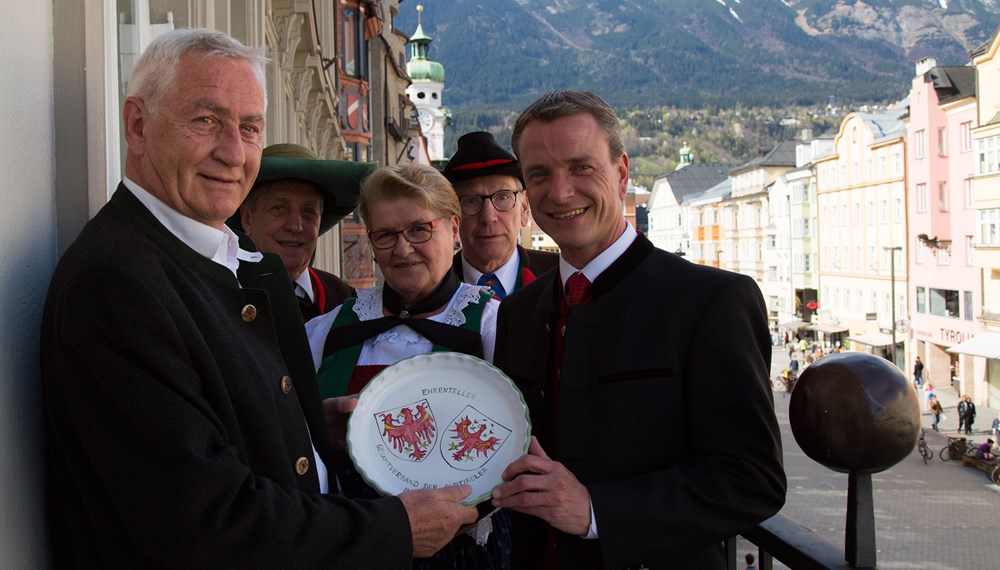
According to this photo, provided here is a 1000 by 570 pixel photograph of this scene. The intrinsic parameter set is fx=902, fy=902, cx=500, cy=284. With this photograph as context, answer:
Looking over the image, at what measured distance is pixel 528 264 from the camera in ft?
Answer: 15.9

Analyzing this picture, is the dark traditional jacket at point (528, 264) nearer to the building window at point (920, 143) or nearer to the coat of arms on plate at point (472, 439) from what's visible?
the coat of arms on plate at point (472, 439)

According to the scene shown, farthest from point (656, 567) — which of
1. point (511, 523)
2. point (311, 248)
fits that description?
point (311, 248)

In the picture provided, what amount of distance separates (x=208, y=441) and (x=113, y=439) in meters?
0.19

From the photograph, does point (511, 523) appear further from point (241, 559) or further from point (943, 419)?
point (943, 419)

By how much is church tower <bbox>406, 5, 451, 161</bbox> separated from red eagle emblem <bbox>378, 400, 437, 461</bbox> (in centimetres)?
8366

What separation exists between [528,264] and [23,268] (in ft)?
9.94

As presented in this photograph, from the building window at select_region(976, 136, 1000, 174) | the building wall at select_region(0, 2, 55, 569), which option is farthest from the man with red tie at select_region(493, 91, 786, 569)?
the building window at select_region(976, 136, 1000, 174)

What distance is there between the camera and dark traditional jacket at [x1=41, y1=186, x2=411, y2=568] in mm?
1826

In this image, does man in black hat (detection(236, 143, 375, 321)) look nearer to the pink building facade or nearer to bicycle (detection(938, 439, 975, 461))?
bicycle (detection(938, 439, 975, 461))

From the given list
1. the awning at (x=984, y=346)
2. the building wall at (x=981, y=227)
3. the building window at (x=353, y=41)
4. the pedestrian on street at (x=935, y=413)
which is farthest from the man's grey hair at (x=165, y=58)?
the building wall at (x=981, y=227)

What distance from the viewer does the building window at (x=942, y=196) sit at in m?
42.5

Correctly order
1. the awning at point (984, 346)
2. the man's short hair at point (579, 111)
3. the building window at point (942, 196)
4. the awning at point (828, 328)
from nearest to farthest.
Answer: the man's short hair at point (579, 111)
the awning at point (984, 346)
the building window at point (942, 196)
the awning at point (828, 328)

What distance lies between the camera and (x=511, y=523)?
10.2ft

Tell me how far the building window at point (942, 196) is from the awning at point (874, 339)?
8.09m
